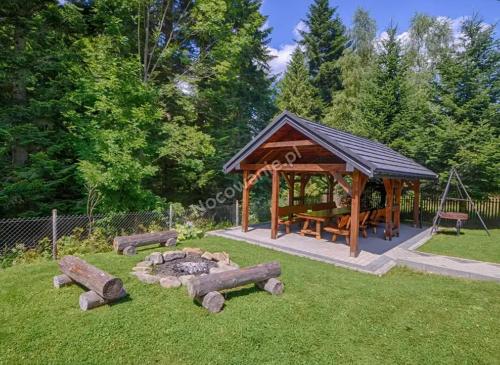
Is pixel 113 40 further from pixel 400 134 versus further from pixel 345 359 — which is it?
pixel 400 134

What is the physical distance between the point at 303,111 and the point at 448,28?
1522cm

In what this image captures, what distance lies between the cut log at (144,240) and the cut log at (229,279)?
3.18 metres

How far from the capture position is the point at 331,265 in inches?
283

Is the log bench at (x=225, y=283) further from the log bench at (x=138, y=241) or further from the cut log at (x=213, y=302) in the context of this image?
the log bench at (x=138, y=241)

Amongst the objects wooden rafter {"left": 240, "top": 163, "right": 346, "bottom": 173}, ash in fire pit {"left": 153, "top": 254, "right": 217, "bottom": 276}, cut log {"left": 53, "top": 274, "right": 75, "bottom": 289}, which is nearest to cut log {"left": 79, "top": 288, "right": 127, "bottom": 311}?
cut log {"left": 53, "top": 274, "right": 75, "bottom": 289}

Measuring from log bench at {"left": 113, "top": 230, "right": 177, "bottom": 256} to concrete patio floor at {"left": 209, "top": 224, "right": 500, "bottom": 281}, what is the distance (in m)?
2.39

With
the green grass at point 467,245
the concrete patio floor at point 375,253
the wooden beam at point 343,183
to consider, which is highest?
the wooden beam at point 343,183

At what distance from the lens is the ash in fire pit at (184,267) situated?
5864 mm

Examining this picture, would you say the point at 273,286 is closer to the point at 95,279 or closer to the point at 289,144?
the point at 95,279

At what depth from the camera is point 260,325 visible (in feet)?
13.3

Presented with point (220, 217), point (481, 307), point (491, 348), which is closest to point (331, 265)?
point (481, 307)

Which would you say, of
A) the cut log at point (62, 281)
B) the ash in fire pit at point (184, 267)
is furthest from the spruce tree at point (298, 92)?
the cut log at point (62, 281)

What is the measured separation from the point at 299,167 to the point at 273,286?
15.8 feet

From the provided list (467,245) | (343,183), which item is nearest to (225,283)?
(343,183)
